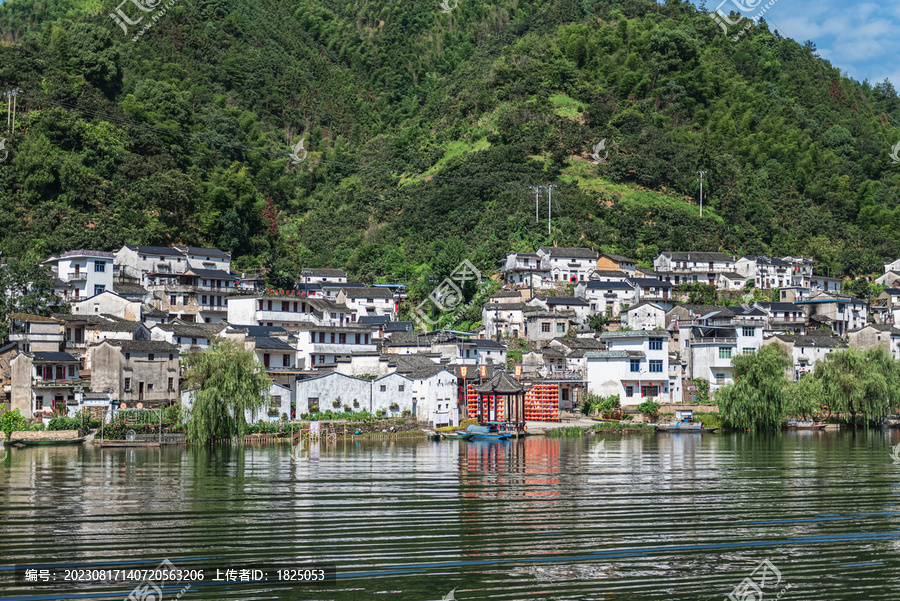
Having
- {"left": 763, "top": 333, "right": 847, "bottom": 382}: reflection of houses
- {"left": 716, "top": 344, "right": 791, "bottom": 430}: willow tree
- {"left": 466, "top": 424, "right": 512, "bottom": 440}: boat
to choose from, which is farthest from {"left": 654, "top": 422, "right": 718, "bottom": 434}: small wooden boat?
{"left": 763, "top": 333, "right": 847, "bottom": 382}: reflection of houses

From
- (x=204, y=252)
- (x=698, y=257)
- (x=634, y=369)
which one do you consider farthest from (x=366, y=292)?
(x=698, y=257)

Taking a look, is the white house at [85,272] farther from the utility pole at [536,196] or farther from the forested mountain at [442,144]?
the utility pole at [536,196]

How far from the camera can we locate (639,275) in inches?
4087

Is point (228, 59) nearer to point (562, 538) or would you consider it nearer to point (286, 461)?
point (286, 461)

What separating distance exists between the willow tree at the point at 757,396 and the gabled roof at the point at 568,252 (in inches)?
1585

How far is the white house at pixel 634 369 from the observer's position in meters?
72.2

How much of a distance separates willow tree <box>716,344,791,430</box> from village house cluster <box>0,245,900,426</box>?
11.6 metres

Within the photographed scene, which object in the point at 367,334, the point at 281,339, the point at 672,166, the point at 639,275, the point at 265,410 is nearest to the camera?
the point at 265,410

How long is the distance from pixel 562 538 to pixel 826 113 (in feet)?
537

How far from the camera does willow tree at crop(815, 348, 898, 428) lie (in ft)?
205

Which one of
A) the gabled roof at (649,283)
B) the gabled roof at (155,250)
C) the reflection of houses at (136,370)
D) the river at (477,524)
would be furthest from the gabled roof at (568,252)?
the river at (477,524)

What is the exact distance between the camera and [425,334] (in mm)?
84375

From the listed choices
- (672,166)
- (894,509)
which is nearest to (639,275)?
(672,166)

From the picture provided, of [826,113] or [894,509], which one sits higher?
[826,113]
